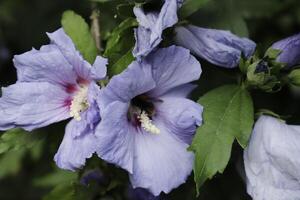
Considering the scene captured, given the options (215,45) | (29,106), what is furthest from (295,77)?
(29,106)

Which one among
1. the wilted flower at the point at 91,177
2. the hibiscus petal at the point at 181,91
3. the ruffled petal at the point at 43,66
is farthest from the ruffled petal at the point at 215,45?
the wilted flower at the point at 91,177

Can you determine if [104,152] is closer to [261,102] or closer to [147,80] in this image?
[147,80]

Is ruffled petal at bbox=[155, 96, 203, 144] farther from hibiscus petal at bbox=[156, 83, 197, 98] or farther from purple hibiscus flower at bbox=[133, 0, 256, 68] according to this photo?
purple hibiscus flower at bbox=[133, 0, 256, 68]

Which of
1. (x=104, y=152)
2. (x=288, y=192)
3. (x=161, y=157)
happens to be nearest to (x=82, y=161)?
(x=104, y=152)

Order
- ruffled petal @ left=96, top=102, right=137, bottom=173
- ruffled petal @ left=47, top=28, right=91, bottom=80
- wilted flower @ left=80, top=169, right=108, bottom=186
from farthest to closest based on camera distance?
1. wilted flower @ left=80, top=169, right=108, bottom=186
2. ruffled petal @ left=47, top=28, right=91, bottom=80
3. ruffled petal @ left=96, top=102, right=137, bottom=173

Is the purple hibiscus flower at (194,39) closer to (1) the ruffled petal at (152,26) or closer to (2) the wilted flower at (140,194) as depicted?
(1) the ruffled petal at (152,26)

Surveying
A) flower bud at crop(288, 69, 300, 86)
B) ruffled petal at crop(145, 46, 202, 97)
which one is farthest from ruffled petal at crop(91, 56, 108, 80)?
flower bud at crop(288, 69, 300, 86)

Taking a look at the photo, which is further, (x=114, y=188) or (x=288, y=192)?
(x=114, y=188)

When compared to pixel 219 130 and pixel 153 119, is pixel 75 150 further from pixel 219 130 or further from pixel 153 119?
pixel 219 130
